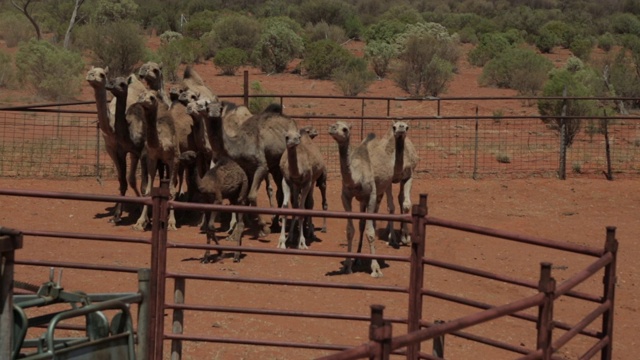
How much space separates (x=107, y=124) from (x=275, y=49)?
2252 cm

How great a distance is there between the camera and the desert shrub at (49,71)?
91.5ft

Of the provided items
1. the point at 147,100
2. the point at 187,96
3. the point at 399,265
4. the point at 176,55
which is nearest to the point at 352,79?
the point at 176,55

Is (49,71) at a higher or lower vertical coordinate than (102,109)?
higher

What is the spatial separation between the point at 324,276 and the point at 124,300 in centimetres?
741

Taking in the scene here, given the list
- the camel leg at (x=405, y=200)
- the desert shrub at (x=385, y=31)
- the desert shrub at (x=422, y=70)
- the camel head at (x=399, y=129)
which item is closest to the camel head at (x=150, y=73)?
the camel leg at (x=405, y=200)

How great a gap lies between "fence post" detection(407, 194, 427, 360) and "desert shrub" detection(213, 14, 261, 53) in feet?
107

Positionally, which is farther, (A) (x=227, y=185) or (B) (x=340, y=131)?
(A) (x=227, y=185)

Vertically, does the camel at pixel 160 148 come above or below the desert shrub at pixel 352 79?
below

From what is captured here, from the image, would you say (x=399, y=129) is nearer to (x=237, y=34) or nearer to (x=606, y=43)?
(x=237, y=34)

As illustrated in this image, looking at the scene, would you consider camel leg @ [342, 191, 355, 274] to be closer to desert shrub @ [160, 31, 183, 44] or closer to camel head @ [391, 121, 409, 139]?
camel head @ [391, 121, 409, 139]

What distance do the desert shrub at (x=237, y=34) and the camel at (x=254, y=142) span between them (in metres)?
25.0

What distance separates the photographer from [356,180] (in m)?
12.6

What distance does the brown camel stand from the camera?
14.3 metres

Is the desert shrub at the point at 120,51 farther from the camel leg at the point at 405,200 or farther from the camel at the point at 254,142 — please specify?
the camel leg at the point at 405,200
